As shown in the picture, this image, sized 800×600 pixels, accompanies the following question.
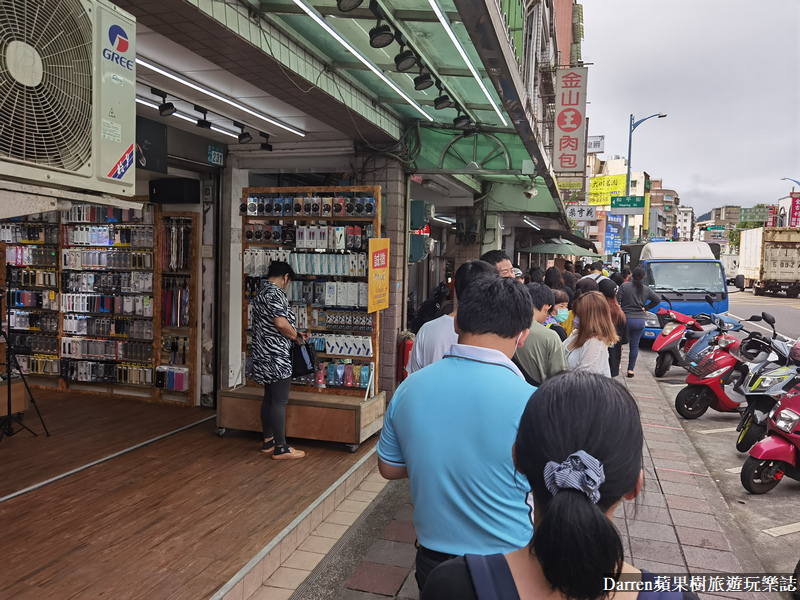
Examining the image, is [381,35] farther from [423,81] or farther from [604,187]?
[604,187]

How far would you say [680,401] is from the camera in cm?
778

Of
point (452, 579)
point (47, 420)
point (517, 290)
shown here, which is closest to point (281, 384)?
point (47, 420)

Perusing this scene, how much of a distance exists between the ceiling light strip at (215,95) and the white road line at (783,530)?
563 cm

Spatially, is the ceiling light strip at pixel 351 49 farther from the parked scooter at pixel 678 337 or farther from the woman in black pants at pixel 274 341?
the parked scooter at pixel 678 337

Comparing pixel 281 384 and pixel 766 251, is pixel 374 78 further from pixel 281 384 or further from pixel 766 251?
pixel 766 251

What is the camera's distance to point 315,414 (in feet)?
18.9

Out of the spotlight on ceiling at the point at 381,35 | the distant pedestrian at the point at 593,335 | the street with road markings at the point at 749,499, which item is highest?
the spotlight on ceiling at the point at 381,35

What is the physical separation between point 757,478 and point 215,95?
5810 millimetres

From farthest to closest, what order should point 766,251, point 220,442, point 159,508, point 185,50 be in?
point 766,251, point 220,442, point 159,508, point 185,50

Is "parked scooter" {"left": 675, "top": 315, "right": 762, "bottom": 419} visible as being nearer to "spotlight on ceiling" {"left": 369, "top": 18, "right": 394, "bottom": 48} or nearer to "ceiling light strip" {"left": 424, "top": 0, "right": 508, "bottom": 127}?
"ceiling light strip" {"left": 424, "top": 0, "right": 508, "bottom": 127}

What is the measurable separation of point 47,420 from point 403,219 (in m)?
4.63

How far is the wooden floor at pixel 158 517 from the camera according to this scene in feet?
11.2

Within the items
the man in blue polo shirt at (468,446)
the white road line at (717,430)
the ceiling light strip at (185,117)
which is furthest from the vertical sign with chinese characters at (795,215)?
the man in blue polo shirt at (468,446)

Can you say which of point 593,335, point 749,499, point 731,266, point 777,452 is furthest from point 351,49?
point 731,266
